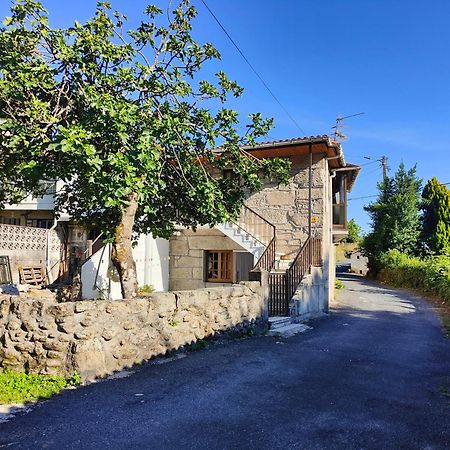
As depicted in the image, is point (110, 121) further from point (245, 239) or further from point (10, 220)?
point (10, 220)

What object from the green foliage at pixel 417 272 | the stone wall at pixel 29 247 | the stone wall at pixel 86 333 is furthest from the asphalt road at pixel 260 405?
the green foliage at pixel 417 272

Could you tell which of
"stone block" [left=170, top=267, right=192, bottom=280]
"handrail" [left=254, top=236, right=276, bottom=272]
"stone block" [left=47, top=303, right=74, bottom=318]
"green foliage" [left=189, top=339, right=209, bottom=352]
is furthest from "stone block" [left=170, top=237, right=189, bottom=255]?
"stone block" [left=47, top=303, right=74, bottom=318]

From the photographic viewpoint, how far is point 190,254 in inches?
559

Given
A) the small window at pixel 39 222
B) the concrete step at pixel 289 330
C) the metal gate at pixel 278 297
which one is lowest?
the concrete step at pixel 289 330

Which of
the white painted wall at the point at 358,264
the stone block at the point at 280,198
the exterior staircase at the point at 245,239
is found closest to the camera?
the exterior staircase at the point at 245,239

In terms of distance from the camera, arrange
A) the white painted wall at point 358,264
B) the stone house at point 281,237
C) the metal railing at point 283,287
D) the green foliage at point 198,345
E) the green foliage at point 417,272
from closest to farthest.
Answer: the green foliage at point 198,345 → the metal railing at point 283,287 → the stone house at point 281,237 → the green foliage at point 417,272 → the white painted wall at point 358,264

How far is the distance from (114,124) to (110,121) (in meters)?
0.13

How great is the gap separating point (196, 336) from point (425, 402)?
3762 mm

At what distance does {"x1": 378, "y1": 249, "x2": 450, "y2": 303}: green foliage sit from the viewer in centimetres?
1686

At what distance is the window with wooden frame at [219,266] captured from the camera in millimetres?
13766

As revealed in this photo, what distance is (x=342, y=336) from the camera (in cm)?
885

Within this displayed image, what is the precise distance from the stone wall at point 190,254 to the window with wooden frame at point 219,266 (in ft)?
0.81

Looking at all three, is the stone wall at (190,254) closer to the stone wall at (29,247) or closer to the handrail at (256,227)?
the handrail at (256,227)

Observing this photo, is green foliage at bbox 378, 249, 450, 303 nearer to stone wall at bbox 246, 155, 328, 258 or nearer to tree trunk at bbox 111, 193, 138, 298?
stone wall at bbox 246, 155, 328, 258
